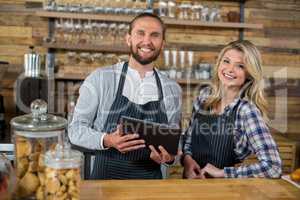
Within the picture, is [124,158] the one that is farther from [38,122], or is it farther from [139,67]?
[38,122]

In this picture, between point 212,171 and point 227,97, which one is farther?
point 227,97

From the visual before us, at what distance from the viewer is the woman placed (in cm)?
177

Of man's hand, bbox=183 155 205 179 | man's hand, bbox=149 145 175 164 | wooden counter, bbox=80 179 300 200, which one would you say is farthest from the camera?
man's hand, bbox=183 155 205 179

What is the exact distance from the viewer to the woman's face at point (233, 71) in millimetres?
1918

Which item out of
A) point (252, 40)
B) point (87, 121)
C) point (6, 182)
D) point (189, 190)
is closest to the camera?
point (6, 182)

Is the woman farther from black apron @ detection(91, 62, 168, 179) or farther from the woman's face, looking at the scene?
black apron @ detection(91, 62, 168, 179)

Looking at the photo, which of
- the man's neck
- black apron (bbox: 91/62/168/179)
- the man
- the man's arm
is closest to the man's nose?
the man

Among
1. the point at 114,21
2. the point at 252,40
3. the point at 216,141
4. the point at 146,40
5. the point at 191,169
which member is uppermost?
the point at 114,21

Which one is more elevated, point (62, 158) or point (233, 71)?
point (233, 71)

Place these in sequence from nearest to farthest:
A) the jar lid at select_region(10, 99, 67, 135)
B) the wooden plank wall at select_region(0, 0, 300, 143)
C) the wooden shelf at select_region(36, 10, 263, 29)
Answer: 1. the jar lid at select_region(10, 99, 67, 135)
2. the wooden shelf at select_region(36, 10, 263, 29)
3. the wooden plank wall at select_region(0, 0, 300, 143)

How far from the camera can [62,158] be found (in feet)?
3.46

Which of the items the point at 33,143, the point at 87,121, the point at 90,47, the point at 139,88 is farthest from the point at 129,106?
the point at 90,47

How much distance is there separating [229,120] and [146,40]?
636 mm

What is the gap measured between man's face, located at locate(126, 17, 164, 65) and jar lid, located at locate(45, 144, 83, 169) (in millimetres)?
1106
